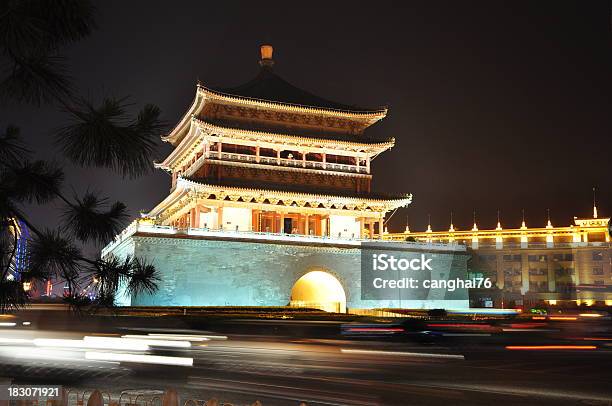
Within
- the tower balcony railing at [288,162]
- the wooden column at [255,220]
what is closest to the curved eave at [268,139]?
the tower balcony railing at [288,162]

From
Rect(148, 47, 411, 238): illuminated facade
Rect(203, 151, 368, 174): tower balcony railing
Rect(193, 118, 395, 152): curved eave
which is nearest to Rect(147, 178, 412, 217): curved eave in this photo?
Rect(148, 47, 411, 238): illuminated facade

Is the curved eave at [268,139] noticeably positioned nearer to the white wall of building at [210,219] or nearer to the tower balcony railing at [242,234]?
the tower balcony railing at [242,234]

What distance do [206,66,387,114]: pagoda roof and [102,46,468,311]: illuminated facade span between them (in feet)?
0.32

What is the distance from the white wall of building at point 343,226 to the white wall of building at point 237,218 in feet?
18.7

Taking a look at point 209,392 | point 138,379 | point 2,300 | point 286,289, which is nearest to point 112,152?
point 2,300

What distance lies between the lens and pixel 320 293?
40.9m

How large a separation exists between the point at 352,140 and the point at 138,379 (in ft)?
104

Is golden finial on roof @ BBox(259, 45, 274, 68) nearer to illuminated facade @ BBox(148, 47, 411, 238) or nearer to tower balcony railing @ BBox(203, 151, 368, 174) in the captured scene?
illuminated facade @ BBox(148, 47, 411, 238)

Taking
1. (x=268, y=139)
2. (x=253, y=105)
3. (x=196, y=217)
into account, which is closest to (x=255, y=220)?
(x=196, y=217)

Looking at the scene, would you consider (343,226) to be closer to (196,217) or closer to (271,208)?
(271,208)

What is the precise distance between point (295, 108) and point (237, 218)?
8.36 metres

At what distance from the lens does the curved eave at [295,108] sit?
37.6 m

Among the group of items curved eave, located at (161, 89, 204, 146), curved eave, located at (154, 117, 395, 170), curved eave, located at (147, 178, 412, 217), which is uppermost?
curved eave, located at (161, 89, 204, 146)

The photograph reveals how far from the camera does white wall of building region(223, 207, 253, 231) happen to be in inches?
1475
